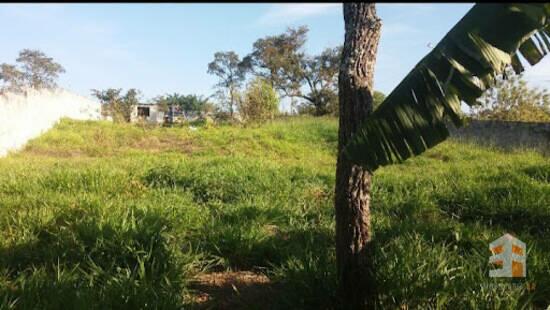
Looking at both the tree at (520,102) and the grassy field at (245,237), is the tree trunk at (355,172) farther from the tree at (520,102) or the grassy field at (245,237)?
the tree at (520,102)

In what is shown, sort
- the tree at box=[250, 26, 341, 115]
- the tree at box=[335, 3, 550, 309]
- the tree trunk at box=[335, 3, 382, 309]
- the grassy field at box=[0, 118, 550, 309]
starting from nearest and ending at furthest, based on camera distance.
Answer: the tree at box=[335, 3, 550, 309], the tree trunk at box=[335, 3, 382, 309], the grassy field at box=[0, 118, 550, 309], the tree at box=[250, 26, 341, 115]

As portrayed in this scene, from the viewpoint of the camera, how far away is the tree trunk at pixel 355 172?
2.28m

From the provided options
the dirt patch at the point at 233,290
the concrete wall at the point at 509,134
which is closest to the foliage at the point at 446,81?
the dirt patch at the point at 233,290

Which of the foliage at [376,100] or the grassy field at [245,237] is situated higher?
the foliage at [376,100]

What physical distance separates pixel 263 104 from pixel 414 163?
914cm

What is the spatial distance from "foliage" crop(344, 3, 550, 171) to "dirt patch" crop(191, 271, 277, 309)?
1373 mm

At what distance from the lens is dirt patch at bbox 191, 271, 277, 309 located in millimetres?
2691

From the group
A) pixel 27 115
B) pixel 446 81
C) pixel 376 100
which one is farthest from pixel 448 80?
pixel 376 100

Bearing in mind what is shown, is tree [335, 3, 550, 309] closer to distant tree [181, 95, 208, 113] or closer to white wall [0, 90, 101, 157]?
white wall [0, 90, 101, 157]

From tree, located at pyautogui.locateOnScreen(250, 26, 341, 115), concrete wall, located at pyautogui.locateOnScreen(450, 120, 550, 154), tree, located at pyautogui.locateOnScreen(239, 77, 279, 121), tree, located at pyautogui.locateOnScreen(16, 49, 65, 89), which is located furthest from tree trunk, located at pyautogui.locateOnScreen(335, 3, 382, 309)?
tree, located at pyautogui.locateOnScreen(16, 49, 65, 89)

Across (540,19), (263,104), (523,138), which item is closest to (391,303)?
(540,19)

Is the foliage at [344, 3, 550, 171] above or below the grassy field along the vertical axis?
above

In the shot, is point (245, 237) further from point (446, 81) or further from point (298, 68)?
point (298, 68)

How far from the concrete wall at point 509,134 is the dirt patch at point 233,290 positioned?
29.6 ft
